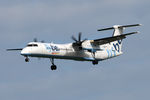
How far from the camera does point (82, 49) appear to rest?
64.3 metres

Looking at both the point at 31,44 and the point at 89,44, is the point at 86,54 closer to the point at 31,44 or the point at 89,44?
the point at 89,44

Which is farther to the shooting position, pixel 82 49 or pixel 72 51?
pixel 82 49

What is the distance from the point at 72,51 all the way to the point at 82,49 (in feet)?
6.25

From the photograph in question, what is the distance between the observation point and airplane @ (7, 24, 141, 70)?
195 feet

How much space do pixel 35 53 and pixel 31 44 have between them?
4.93 ft

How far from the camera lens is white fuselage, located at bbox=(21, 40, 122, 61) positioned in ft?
194

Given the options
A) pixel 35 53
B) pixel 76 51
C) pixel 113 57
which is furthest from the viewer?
pixel 113 57

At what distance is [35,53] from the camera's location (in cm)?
5894

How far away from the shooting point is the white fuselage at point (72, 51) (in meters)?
59.2

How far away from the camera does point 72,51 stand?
207 feet

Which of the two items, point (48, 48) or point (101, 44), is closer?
point (48, 48)

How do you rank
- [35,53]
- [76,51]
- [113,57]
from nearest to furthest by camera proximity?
[35,53] → [76,51] → [113,57]

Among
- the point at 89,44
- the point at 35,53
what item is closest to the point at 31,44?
the point at 35,53

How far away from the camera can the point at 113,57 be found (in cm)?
6962
